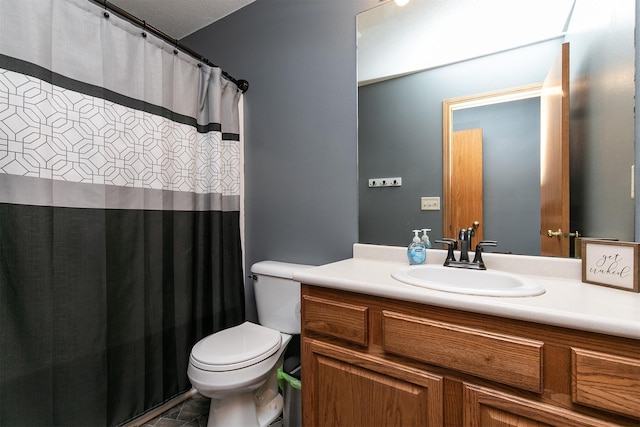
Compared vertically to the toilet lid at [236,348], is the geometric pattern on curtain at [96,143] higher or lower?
Answer: higher

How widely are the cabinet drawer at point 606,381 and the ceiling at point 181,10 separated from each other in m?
2.40

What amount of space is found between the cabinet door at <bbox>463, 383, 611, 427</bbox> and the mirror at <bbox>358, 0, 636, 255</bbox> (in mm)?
626

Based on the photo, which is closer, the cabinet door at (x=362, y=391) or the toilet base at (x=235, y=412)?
the cabinet door at (x=362, y=391)

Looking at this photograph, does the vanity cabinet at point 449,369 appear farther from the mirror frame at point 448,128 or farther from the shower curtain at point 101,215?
the shower curtain at point 101,215

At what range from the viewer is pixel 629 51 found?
3.19 ft

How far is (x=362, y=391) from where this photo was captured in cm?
95

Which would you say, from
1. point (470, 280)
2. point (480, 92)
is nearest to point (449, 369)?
point (470, 280)

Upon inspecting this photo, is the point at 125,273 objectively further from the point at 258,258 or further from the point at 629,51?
the point at 629,51

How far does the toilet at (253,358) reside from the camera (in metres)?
1.23

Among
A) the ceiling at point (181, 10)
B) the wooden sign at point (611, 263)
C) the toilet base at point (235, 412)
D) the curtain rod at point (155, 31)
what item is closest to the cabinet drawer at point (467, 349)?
the wooden sign at point (611, 263)

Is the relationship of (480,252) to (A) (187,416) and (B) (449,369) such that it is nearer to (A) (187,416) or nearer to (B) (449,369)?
(B) (449,369)

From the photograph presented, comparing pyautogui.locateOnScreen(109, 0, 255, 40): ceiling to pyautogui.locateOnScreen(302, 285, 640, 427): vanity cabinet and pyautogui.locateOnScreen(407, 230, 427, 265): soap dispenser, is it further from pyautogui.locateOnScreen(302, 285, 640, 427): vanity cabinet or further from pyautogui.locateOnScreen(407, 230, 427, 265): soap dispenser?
pyautogui.locateOnScreen(302, 285, 640, 427): vanity cabinet

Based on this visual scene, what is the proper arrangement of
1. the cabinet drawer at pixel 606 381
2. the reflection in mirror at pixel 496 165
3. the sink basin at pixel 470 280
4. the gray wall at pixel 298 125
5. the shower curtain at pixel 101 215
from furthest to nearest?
1. the gray wall at pixel 298 125
2. the reflection in mirror at pixel 496 165
3. the shower curtain at pixel 101 215
4. the sink basin at pixel 470 280
5. the cabinet drawer at pixel 606 381

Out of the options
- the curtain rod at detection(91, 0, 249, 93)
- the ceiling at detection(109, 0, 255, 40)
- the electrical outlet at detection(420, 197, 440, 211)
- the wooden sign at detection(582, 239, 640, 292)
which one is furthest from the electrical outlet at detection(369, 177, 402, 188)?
the ceiling at detection(109, 0, 255, 40)
